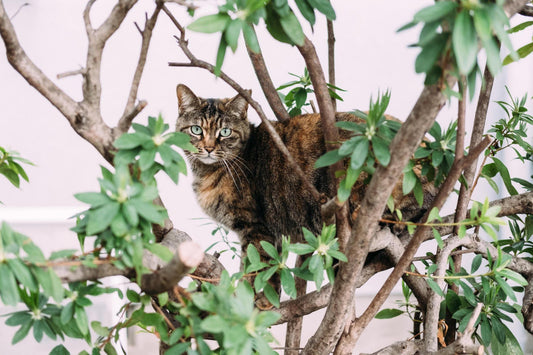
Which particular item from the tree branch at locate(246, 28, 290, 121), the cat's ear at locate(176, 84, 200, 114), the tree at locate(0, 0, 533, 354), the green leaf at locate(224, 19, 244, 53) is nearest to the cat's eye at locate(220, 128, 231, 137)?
the cat's ear at locate(176, 84, 200, 114)

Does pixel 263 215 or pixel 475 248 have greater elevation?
pixel 263 215

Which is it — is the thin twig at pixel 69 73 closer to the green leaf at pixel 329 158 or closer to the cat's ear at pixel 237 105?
the green leaf at pixel 329 158

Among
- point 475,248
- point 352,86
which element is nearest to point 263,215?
point 475,248

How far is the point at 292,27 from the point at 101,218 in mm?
329

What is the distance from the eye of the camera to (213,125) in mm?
1504

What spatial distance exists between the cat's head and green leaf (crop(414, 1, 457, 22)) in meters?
1.00

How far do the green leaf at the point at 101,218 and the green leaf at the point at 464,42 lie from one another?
0.39 m

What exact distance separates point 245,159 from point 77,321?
916 mm

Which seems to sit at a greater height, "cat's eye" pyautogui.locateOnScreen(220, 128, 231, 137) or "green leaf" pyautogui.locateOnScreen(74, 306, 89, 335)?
"cat's eye" pyautogui.locateOnScreen(220, 128, 231, 137)

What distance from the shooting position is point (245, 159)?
5.04 ft

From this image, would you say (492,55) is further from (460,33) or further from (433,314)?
(433,314)

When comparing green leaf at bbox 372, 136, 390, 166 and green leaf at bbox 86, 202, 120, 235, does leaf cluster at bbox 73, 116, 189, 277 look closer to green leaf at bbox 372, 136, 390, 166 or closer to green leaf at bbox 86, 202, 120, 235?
green leaf at bbox 86, 202, 120, 235

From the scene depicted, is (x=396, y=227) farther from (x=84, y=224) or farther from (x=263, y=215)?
(x=84, y=224)

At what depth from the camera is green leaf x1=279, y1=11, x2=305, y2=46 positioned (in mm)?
674
